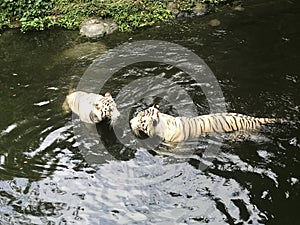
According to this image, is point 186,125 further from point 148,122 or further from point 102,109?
point 102,109

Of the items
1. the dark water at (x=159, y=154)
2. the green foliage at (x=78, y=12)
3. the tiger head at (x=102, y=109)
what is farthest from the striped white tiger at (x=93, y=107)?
the green foliage at (x=78, y=12)

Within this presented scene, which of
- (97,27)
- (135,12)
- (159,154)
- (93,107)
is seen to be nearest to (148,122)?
(159,154)

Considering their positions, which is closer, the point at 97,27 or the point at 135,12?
the point at 97,27

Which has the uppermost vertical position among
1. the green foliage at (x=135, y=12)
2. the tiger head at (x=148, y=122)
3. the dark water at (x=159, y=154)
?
the green foliage at (x=135, y=12)

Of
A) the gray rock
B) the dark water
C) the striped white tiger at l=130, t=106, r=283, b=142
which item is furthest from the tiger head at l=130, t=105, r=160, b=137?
the gray rock

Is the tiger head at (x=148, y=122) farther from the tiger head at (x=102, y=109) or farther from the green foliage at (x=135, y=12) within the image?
the green foliage at (x=135, y=12)

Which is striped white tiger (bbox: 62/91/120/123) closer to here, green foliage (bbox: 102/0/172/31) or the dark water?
the dark water

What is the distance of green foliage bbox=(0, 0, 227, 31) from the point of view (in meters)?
10.7

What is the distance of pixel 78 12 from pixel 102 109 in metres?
4.78

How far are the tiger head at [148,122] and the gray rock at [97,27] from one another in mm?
4028

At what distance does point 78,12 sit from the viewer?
36.3 feet

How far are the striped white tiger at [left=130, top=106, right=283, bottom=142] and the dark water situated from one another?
0.25 metres

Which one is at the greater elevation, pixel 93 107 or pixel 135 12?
pixel 135 12

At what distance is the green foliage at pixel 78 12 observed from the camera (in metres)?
10.7
